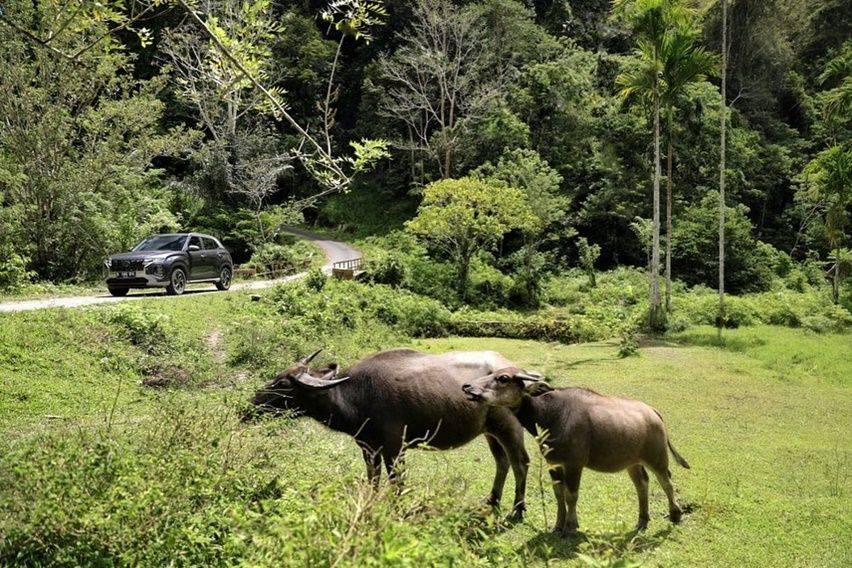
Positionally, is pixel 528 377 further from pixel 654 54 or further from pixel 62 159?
pixel 62 159

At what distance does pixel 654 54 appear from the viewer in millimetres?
20344

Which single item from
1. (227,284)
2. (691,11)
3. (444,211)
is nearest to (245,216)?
(444,211)

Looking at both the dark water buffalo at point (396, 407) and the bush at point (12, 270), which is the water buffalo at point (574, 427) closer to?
the dark water buffalo at point (396, 407)

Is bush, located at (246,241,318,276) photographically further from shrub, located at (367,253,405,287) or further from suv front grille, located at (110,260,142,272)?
suv front grille, located at (110,260,142,272)

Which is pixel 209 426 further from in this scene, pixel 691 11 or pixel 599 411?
pixel 691 11

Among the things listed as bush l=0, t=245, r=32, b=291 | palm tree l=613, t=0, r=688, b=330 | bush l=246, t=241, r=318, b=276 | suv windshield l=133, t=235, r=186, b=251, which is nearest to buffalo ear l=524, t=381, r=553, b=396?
suv windshield l=133, t=235, r=186, b=251

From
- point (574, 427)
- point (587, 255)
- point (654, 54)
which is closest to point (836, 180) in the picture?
point (654, 54)

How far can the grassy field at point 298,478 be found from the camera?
3758mm

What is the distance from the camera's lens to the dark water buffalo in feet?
20.2

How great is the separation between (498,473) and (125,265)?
1202 cm

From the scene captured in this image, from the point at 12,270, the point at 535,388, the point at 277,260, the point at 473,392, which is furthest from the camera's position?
the point at 277,260

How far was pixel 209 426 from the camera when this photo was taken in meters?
5.40

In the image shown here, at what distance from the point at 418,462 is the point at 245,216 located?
2726cm

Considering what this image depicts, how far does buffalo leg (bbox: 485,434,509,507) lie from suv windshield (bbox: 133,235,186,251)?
12142 millimetres
